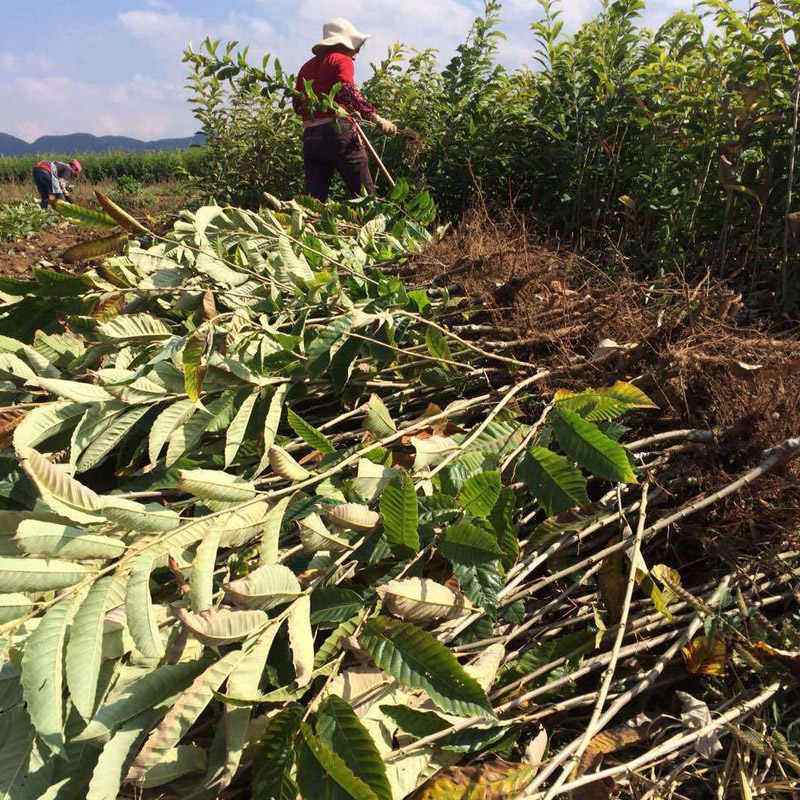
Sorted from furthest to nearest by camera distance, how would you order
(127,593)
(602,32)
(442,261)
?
(602,32)
(442,261)
(127,593)

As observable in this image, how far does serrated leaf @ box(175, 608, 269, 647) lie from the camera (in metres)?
0.78

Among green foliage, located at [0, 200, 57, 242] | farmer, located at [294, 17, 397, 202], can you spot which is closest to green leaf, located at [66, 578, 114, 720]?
farmer, located at [294, 17, 397, 202]

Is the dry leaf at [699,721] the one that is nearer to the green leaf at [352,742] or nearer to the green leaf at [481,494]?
the green leaf at [481,494]

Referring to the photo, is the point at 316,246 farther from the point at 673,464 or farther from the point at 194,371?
the point at 673,464

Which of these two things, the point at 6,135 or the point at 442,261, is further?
the point at 6,135

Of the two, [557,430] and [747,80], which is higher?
[747,80]

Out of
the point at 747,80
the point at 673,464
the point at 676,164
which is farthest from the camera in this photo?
the point at 676,164

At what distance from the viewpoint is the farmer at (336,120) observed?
159 inches

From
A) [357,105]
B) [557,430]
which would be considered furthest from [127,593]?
[357,105]

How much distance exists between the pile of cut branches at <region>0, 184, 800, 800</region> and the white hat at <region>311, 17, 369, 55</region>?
10.8 ft

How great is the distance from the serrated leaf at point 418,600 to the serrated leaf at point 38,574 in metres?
0.44

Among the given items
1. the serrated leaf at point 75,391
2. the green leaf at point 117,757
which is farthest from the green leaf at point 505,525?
the serrated leaf at point 75,391

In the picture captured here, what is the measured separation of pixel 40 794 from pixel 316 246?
1.88 metres

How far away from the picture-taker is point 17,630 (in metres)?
0.89
